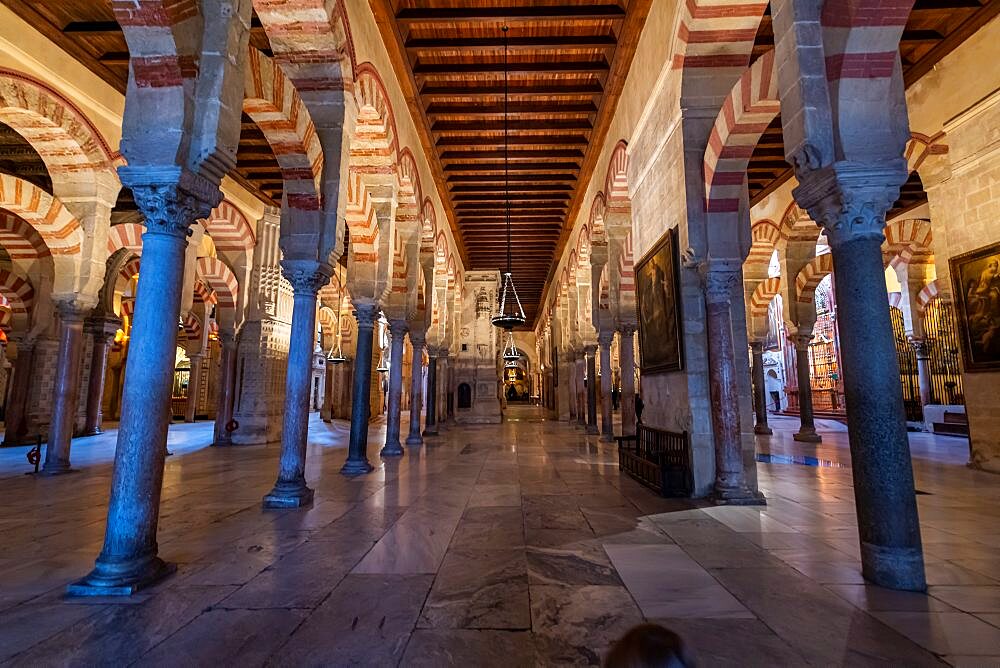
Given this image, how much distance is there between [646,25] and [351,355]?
38.0 feet

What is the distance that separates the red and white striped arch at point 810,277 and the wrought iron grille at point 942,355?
444 centimetres

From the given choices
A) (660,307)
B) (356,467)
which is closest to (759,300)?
(660,307)

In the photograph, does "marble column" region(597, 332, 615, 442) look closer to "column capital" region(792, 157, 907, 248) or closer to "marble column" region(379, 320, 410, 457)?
"marble column" region(379, 320, 410, 457)

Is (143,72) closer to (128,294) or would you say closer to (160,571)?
(160,571)

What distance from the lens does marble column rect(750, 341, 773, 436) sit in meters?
10.2

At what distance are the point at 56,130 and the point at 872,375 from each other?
8.21m

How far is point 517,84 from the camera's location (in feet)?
22.7

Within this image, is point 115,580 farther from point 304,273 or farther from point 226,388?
point 226,388

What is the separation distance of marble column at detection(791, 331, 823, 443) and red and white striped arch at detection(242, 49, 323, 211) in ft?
30.3

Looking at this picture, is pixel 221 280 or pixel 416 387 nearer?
pixel 416 387

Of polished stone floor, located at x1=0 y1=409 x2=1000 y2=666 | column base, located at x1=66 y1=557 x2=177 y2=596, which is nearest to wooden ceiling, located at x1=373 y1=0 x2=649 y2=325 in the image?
polished stone floor, located at x1=0 y1=409 x2=1000 y2=666

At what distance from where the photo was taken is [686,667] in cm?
68

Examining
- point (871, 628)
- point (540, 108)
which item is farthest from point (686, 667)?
point (540, 108)

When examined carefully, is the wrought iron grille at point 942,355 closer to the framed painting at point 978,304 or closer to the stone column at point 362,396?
the framed painting at point 978,304
